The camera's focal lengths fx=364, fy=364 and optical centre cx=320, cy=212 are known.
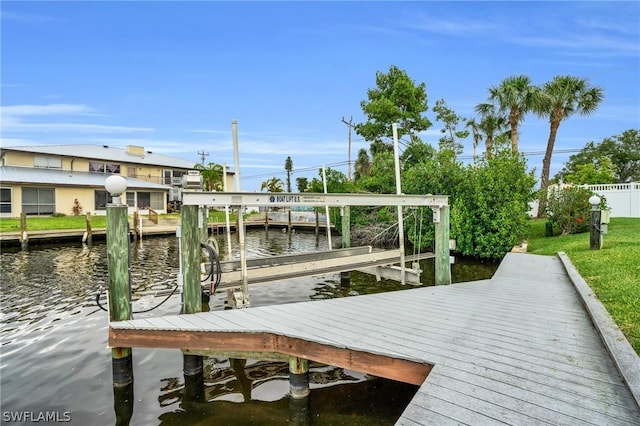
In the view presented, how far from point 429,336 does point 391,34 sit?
64.5 ft

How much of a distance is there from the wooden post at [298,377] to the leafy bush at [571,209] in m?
17.2

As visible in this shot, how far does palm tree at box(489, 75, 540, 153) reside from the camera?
79.8 feet

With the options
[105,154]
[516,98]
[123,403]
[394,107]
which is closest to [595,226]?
[123,403]

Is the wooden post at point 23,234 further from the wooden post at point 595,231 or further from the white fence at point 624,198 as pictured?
the white fence at point 624,198

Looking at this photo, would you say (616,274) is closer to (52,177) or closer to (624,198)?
(624,198)

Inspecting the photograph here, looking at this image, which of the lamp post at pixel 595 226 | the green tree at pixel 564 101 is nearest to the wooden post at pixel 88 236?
the lamp post at pixel 595 226

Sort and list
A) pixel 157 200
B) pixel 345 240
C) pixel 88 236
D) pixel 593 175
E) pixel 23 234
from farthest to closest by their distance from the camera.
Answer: pixel 593 175 < pixel 157 200 < pixel 88 236 < pixel 23 234 < pixel 345 240

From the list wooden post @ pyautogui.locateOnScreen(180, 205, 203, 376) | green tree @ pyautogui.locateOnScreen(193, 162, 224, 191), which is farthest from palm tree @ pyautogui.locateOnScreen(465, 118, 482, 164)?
wooden post @ pyautogui.locateOnScreen(180, 205, 203, 376)

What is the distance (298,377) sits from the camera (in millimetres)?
4555

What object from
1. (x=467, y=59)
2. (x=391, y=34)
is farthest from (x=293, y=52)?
(x=467, y=59)

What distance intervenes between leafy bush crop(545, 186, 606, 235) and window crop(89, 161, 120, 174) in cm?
3505

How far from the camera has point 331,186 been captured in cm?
2866

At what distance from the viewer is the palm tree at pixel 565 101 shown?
23.8m

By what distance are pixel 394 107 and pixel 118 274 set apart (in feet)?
81.5
